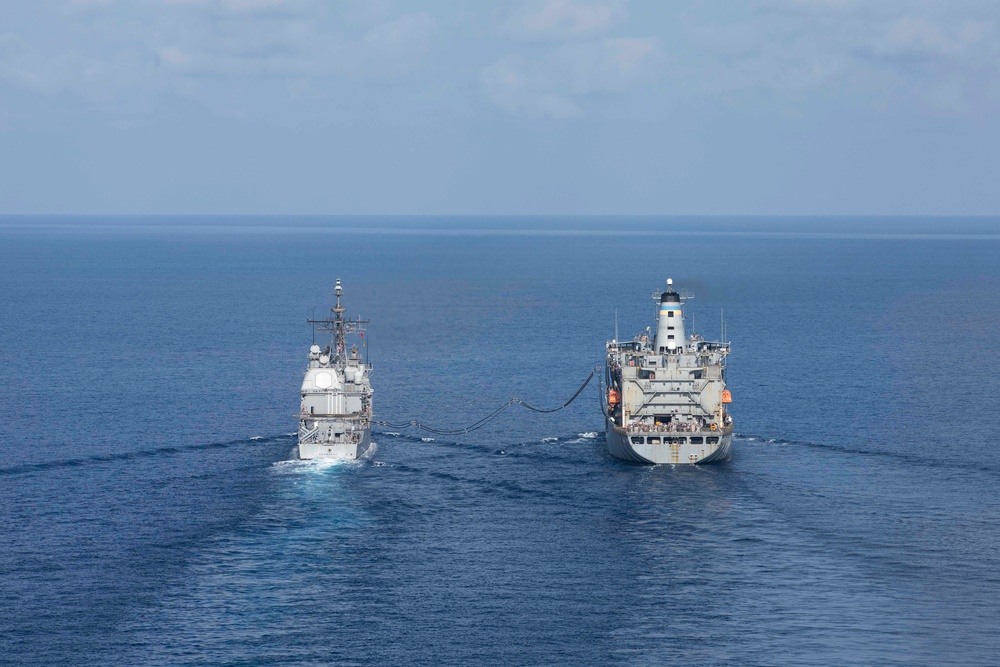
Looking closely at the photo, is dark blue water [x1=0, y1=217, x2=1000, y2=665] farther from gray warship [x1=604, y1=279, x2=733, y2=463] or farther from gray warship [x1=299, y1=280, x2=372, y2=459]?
gray warship [x1=299, y1=280, x2=372, y2=459]

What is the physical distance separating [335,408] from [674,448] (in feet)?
108

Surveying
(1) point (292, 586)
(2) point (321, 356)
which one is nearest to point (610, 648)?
(1) point (292, 586)

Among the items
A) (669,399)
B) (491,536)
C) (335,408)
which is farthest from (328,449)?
(669,399)

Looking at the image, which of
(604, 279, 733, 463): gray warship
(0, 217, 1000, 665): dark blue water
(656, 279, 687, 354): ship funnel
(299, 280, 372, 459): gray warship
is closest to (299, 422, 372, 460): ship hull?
(299, 280, 372, 459): gray warship

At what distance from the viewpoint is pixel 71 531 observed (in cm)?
9588

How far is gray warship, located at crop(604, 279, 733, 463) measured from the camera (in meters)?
121

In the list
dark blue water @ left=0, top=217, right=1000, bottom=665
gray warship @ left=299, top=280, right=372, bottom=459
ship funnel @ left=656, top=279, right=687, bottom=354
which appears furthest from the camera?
ship funnel @ left=656, top=279, right=687, bottom=354

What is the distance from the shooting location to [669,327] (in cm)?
13388

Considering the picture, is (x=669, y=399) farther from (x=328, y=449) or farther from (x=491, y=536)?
(x=491, y=536)

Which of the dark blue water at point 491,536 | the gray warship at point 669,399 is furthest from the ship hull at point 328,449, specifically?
the gray warship at point 669,399

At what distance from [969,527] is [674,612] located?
29697 millimetres

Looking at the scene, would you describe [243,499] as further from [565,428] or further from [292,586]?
[565,428]

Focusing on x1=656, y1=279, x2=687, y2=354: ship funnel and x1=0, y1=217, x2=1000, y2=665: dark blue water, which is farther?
x1=656, y1=279, x2=687, y2=354: ship funnel

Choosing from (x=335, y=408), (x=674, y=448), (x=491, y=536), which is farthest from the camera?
(x=335, y=408)
